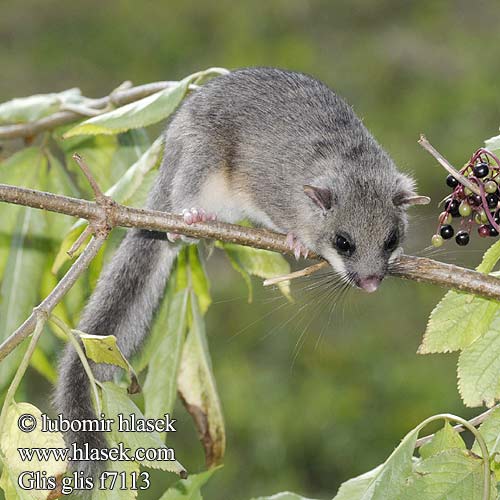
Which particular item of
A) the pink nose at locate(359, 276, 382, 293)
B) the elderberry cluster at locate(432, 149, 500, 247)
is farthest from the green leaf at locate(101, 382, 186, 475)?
the pink nose at locate(359, 276, 382, 293)

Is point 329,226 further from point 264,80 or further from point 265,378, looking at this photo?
point 265,378

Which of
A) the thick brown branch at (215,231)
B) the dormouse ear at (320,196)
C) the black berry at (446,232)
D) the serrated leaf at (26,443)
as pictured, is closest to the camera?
→ the serrated leaf at (26,443)

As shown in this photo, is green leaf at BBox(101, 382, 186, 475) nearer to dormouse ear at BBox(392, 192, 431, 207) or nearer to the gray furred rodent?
the gray furred rodent

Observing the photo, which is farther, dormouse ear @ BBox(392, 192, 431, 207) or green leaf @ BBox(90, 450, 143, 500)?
dormouse ear @ BBox(392, 192, 431, 207)

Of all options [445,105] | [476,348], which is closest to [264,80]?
[476,348]

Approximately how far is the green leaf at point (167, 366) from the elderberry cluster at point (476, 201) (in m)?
0.76

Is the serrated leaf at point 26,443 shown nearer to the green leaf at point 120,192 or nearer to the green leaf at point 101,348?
the green leaf at point 101,348

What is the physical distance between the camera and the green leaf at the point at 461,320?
77.0 inches

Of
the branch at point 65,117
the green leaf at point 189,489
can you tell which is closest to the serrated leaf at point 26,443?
the green leaf at point 189,489

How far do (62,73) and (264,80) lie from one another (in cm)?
610

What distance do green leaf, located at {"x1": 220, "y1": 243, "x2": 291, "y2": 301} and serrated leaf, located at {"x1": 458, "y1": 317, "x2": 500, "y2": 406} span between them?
31.8 inches

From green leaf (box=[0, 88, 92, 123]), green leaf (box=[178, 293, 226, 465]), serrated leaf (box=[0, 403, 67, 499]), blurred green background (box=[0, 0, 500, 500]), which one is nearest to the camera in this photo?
serrated leaf (box=[0, 403, 67, 499])

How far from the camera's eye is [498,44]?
866 centimetres

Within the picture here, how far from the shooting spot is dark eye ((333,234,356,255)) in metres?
2.88
